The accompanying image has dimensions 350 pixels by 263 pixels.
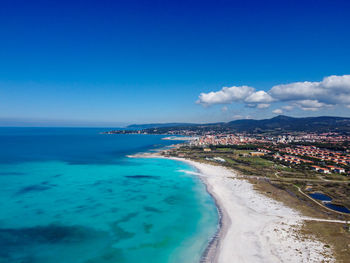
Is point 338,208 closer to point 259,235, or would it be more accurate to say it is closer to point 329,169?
point 259,235

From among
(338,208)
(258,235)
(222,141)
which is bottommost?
(338,208)

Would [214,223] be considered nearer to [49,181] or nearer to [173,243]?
[173,243]

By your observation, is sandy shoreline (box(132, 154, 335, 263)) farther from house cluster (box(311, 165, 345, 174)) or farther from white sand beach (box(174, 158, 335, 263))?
house cluster (box(311, 165, 345, 174))

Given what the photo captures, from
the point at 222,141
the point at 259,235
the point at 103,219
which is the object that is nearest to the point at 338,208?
the point at 259,235

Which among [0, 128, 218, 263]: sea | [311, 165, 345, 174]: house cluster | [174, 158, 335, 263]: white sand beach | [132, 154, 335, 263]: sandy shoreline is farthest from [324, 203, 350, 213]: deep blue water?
[311, 165, 345, 174]: house cluster

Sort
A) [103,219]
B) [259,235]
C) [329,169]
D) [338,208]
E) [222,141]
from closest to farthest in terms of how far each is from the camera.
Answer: [259,235] → [103,219] → [338,208] → [329,169] → [222,141]

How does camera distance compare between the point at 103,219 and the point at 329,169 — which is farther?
the point at 329,169

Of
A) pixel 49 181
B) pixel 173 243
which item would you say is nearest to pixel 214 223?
pixel 173 243
